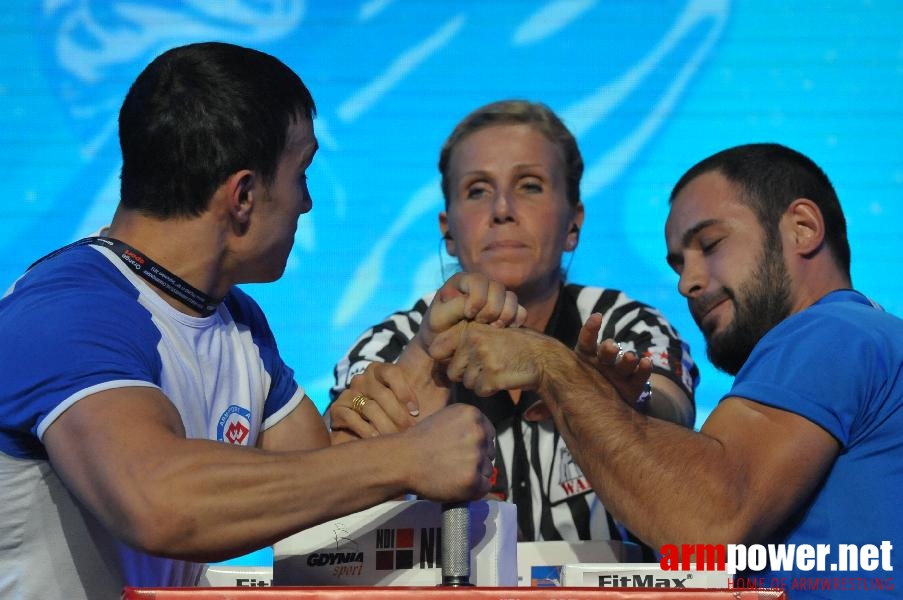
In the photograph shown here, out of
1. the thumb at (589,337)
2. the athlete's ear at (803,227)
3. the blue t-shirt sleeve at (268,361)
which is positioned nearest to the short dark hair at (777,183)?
the athlete's ear at (803,227)

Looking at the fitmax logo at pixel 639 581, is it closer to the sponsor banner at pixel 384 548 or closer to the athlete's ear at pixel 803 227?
the sponsor banner at pixel 384 548

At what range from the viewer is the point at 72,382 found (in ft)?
4.09

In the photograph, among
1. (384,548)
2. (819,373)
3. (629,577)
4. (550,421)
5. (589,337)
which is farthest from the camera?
(550,421)

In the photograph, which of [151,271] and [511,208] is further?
[511,208]

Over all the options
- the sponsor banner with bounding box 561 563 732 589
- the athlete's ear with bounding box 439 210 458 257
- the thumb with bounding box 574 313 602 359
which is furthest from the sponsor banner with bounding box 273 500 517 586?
the athlete's ear with bounding box 439 210 458 257

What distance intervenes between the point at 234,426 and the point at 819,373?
0.90 m

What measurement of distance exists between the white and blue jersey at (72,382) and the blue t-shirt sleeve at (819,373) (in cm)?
85

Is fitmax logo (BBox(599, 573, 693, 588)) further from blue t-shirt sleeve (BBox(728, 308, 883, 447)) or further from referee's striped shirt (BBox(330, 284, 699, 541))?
referee's striped shirt (BBox(330, 284, 699, 541))

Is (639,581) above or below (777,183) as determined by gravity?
below

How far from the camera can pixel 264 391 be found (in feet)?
5.69

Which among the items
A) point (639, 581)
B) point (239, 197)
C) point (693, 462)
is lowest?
point (639, 581)

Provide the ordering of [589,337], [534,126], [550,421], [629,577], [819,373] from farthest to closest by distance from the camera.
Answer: [534,126] < [550,421] < [589,337] < [819,373] < [629,577]

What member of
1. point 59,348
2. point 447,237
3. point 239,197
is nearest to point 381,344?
point 447,237

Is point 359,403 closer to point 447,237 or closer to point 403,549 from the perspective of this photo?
point 403,549
